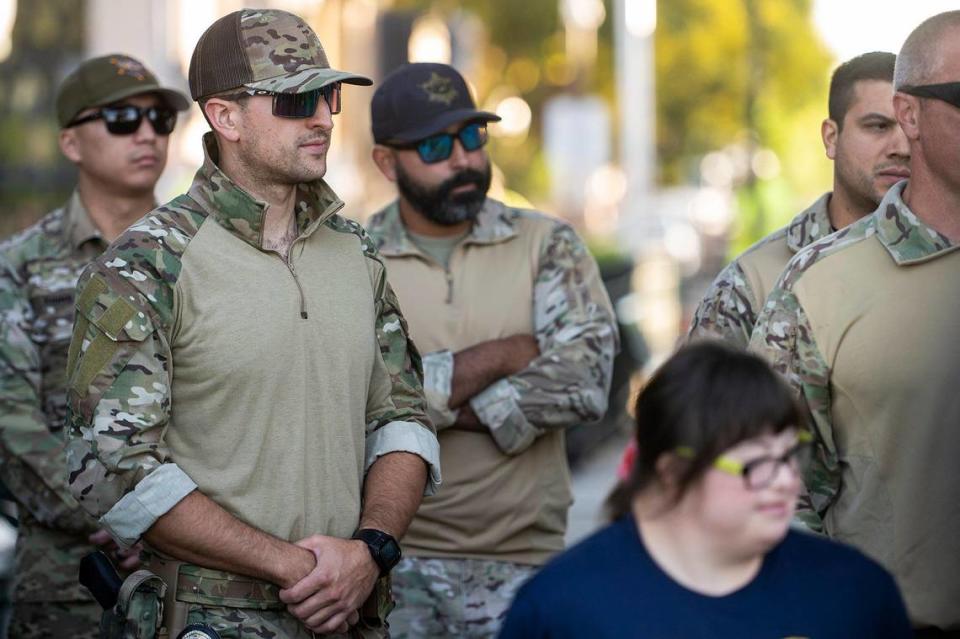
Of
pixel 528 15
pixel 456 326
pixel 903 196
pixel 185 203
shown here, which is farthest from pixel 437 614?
pixel 528 15

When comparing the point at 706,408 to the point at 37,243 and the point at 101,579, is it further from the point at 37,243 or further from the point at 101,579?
the point at 37,243

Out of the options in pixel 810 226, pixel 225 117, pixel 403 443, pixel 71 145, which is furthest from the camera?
pixel 71 145

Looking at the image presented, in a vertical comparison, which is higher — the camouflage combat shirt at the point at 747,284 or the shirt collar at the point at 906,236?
the shirt collar at the point at 906,236

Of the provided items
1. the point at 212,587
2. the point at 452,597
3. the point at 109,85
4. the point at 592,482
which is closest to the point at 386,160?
the point at 109,85

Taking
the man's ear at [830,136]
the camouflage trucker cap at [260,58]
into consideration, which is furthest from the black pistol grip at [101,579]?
the man's ear at [830,136]

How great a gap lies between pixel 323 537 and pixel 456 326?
165 cm

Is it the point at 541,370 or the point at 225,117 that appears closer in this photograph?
the point at 225,117

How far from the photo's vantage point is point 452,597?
5.27m

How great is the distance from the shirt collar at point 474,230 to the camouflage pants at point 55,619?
5.04 feet

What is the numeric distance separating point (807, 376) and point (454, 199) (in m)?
2.01

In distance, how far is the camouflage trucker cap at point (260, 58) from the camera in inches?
157

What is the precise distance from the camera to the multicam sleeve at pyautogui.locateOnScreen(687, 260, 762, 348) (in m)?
4.54

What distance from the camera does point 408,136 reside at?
5.52 metres

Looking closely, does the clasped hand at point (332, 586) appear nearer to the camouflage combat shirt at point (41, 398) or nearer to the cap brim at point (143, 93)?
the camouflage combat shirt at point (41, 398)
